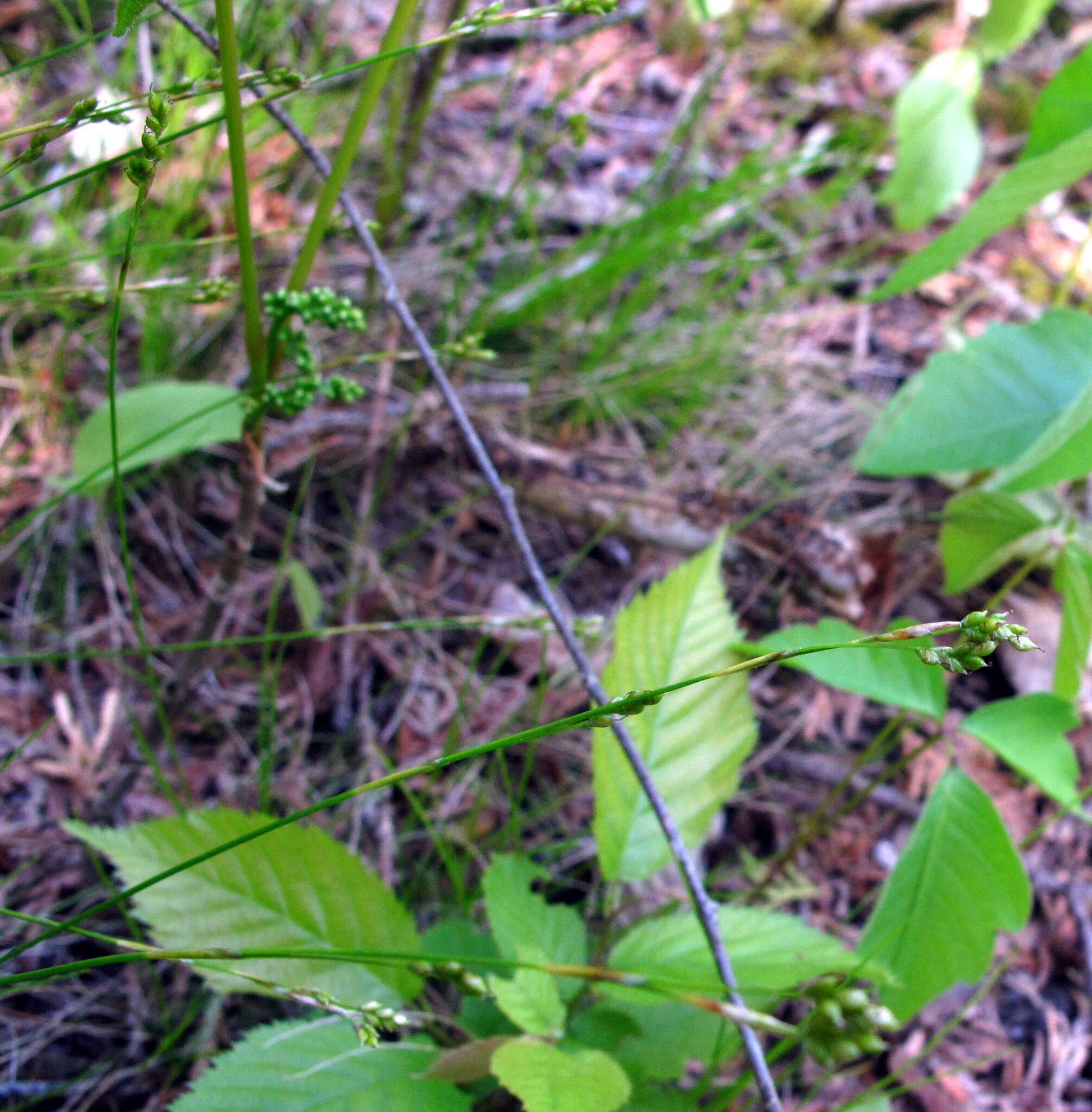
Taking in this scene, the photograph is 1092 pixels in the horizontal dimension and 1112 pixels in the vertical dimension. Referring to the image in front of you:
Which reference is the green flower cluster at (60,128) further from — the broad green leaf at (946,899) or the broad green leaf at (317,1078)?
the broad green leaf at (946,899)

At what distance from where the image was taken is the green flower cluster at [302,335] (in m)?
0.82

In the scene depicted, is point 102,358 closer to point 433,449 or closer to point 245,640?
point 433,449

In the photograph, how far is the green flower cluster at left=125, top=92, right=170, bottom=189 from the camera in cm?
57

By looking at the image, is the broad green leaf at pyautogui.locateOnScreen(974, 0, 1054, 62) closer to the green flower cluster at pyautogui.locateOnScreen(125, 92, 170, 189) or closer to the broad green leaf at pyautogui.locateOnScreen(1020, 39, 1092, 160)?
the broad green leaf at pyautogui.locateOnScreen(1020, 39, 1092, 160)

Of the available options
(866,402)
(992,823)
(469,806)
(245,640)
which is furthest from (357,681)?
(866,402)

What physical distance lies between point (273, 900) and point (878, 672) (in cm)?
82

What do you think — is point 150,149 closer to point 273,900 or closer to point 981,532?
point 273,900

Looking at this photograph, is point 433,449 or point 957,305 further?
point 957,305

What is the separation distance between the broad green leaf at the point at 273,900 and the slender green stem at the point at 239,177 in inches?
20.0

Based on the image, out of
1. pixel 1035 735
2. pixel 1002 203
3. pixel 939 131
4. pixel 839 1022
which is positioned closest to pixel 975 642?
pixel 839 1022

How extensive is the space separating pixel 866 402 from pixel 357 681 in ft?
4.33

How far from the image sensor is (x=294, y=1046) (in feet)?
3.03

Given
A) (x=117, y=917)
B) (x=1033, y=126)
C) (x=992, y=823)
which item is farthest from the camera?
(x=1033, y=126)

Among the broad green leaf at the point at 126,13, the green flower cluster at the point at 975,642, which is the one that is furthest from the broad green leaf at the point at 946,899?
the broad green leaf at the point at 126,13
